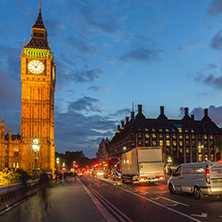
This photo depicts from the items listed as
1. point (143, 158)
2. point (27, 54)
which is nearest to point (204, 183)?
point (143, 158)

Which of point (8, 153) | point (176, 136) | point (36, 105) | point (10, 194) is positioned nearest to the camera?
point (10, 194)

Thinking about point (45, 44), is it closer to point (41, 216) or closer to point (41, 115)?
point (41, 115)

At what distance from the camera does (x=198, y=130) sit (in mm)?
131750

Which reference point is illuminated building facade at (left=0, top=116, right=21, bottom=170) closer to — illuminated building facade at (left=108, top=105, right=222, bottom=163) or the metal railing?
illuminated building facade at (left=108, top=105, right=222, bottom=163)

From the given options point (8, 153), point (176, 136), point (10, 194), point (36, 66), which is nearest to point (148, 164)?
point (10, 194)

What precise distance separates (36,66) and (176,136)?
6499 cm

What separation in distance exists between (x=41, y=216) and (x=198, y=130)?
127555 millimetres

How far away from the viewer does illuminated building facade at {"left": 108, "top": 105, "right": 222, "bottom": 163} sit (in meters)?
122

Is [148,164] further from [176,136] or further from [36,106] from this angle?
[176,136]

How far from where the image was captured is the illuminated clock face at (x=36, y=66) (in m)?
107

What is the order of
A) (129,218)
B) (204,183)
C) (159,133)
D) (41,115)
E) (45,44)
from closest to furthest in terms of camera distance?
(129,218), (204,183), (41,115), (45,44), (159,133)

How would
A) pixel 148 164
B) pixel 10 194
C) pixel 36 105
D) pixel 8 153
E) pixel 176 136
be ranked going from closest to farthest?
1. pixel 10 194
2. pixel 148 164
3. pixel 36 105
4. pixel 8 153
5. pixel 176 136

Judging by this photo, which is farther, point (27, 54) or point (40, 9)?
point (40, 9)

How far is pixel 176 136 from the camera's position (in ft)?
421
